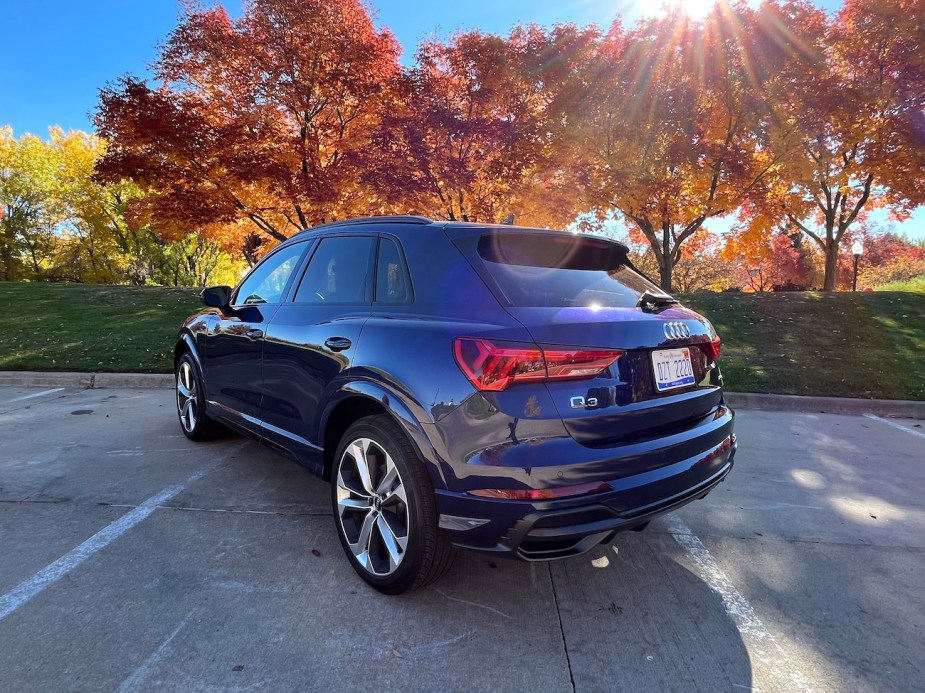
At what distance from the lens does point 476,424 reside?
2000 mm

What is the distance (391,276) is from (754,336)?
9659 mm

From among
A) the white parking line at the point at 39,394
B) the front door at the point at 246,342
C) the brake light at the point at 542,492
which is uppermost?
the front door at the point at 246,342

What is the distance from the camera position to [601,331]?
82.5 inches

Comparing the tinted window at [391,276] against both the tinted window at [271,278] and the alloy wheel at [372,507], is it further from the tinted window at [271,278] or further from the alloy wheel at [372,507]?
the tinted window at [271,278]

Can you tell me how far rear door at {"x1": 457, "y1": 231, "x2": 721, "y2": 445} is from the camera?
2029 mm

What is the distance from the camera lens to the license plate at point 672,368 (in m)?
2.26

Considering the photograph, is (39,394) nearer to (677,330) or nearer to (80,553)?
(80,553)

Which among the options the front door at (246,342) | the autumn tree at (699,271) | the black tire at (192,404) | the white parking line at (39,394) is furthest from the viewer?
the autumn tree at (699,271)

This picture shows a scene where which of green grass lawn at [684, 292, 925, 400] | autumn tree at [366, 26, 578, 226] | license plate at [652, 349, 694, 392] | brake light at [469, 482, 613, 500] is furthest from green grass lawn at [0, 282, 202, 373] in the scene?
green grass lawn at [684, 292, 925, 400]

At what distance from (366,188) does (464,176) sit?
6.99ft

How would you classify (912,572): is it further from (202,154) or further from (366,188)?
(202,154)

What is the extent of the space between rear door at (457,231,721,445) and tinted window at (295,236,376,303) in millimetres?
736

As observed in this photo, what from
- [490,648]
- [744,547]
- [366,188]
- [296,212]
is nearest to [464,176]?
[366,188]

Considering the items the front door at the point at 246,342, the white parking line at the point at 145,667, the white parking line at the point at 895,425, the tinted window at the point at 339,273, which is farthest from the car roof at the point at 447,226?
the white parking line at the point at 895,425
